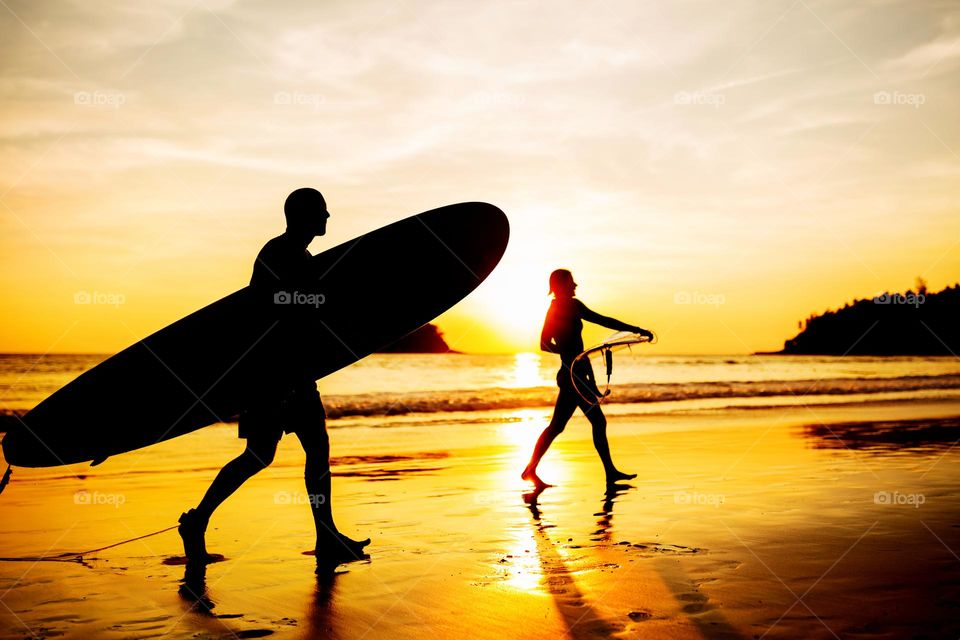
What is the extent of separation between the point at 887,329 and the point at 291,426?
88510 mm

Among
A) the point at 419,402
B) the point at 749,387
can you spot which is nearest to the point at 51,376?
the point at 419,402

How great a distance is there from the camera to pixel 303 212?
4.53 m

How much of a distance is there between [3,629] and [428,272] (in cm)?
331

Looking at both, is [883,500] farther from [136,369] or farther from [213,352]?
[136,369]

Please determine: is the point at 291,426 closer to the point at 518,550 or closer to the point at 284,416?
the point at 284,416
